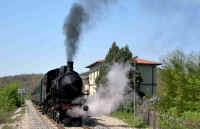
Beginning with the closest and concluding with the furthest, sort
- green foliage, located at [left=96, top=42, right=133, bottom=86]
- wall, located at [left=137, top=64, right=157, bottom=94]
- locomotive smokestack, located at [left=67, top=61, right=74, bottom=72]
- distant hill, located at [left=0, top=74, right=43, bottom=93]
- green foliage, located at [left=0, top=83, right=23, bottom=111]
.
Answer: locomotive smokestack, located at [left=67, top=61, right=74, bottom=72] → green foliage, located at [left=96, top=42, right=133, bottom=86] → green foliage, located at [left=0, top=83, right=23, bottom=111] → wall, located at [left=137, top=64, right=157, bottom=94] → distant hill, located at [left=0, top=74, right=43, bottom=93]

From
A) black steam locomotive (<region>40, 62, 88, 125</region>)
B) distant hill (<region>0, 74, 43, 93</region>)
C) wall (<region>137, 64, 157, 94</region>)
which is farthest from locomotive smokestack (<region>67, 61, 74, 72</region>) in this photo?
distant hill (<region>0, 74, 43, 93</region>)

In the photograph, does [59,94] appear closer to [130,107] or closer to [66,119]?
[66,119]

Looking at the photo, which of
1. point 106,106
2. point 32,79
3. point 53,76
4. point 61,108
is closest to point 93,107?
point 106,106

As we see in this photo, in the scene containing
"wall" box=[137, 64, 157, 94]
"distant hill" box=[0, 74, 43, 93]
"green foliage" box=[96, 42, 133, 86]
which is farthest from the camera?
"distant hill" box=[0, 74, 43, 93]

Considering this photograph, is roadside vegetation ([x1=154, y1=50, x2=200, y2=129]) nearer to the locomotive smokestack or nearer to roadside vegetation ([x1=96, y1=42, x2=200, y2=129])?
roadside vegetation ([x1=96, y1=42, x2=200, y2=129])

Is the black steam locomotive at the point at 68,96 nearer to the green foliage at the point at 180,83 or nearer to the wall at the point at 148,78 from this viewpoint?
the green foliage at the point at 180,83

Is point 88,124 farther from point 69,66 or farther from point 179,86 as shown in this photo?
point 179,86

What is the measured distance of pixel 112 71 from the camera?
19.2 m

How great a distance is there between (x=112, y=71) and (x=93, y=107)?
283 cm

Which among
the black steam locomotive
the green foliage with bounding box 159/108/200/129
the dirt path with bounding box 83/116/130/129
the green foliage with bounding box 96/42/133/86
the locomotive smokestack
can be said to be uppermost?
the green foliage with bounding box 96/42/133/86

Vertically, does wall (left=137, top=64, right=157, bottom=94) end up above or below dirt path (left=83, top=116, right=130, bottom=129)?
above

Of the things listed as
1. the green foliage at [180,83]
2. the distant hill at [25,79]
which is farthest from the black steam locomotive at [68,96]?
the distant hill at [25,79]

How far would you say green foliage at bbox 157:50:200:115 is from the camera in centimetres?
1714

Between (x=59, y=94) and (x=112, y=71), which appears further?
(x=112, y=71)
